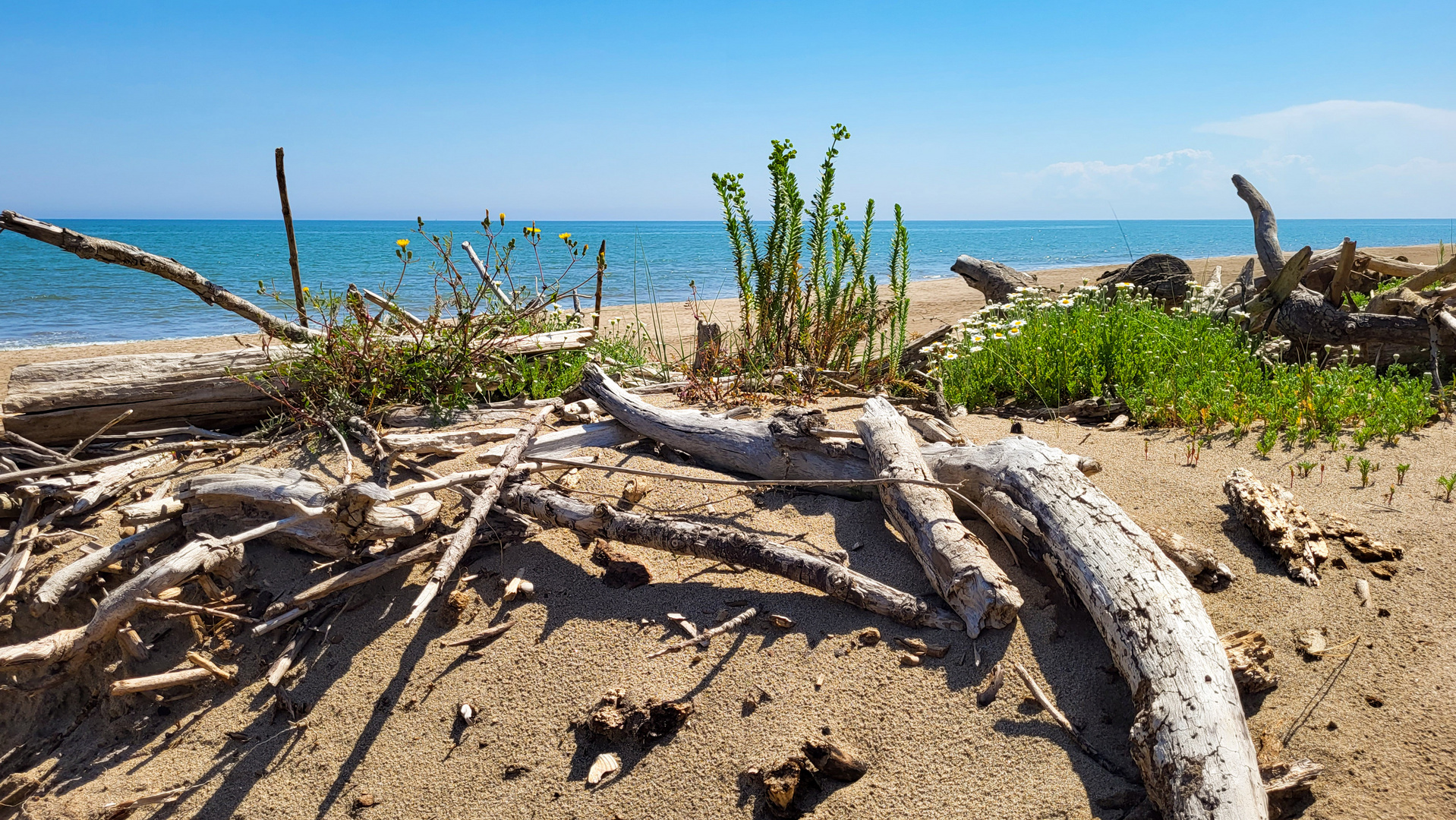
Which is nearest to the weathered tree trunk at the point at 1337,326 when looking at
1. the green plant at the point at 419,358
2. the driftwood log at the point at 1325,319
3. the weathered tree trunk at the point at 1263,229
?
the driftwood log at the point at 1325,319

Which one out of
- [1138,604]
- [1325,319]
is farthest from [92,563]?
[1325,319]

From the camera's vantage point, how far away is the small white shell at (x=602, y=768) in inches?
98.8

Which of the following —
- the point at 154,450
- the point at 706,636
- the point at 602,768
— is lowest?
the point at 602,768

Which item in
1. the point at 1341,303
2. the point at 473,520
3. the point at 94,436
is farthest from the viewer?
the point at 1341,303

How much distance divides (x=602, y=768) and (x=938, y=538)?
1.45 m

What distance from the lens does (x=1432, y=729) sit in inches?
90.6

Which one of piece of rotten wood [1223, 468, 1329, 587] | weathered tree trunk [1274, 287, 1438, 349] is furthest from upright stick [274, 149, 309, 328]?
weathered tree trunk [1274, 287, 1438, 349]

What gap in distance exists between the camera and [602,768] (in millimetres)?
2531

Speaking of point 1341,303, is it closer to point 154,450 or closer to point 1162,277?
point 1162,277

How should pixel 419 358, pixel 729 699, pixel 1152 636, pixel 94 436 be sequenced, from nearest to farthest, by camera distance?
pixel 1152 636, pixel 729 699, pixel 94 436, pixel 419 358

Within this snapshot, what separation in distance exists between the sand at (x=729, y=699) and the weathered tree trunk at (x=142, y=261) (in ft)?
6.41

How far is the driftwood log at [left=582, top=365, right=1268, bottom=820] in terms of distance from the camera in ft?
6.71

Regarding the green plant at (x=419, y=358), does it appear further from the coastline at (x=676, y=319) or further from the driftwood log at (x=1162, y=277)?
the driftwood log at (x=1162, y=277)

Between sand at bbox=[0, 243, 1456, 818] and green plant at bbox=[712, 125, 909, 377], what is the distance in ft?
7.01
